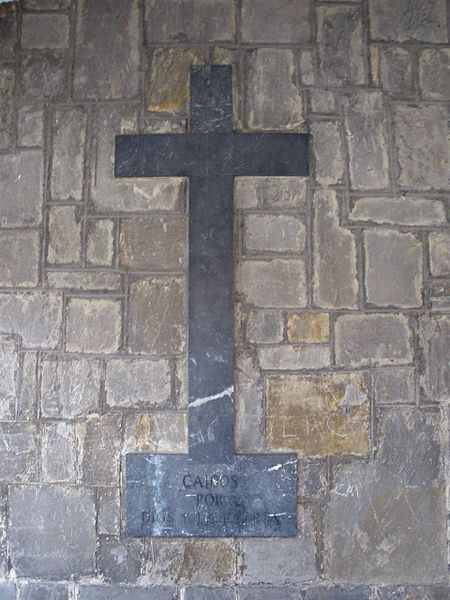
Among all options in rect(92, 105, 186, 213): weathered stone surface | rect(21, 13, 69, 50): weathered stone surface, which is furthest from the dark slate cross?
rect(21, 13, 69, 50): weathered stone surface

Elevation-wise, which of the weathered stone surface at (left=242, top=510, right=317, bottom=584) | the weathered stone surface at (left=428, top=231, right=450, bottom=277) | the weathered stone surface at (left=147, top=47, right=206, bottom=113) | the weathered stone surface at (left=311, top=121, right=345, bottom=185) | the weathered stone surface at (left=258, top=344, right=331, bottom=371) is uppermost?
the weathered stone surface at (left=147, top=47, right=206, bottom=113)

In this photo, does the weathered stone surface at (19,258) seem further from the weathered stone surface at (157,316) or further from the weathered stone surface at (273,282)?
the weathered stone surface at (273,282)

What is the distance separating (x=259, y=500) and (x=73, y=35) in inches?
84.8

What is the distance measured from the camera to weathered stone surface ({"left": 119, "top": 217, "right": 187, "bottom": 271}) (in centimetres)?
308

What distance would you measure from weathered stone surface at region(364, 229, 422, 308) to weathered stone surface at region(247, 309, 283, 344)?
0.40 m

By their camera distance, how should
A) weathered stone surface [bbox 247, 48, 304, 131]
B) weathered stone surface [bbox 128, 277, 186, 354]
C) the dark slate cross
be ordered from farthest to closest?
weathered stone surface [bbox 247, 48, 304, 131] → weathered stone surface [bbox 128, 277, 186, 354] → the dark slate cross

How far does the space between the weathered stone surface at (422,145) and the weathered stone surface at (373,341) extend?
61 centimetres

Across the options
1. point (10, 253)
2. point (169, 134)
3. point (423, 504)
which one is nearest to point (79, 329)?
point (10, 253)

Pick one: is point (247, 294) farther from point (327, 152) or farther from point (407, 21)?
point (407, 21)

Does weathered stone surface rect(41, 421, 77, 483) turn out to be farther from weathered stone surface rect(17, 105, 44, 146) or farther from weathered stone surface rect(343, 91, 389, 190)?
weathered stone surface rect(343, 91, 389, 190)

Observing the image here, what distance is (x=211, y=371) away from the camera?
9.75 feet

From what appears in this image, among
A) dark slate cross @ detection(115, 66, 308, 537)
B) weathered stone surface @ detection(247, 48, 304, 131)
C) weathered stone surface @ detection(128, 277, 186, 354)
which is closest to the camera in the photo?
dark slate cross @ detection(115, 66, 308, 537)

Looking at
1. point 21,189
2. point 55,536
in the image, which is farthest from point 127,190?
point 55,536

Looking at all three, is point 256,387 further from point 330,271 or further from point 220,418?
point 330,271
